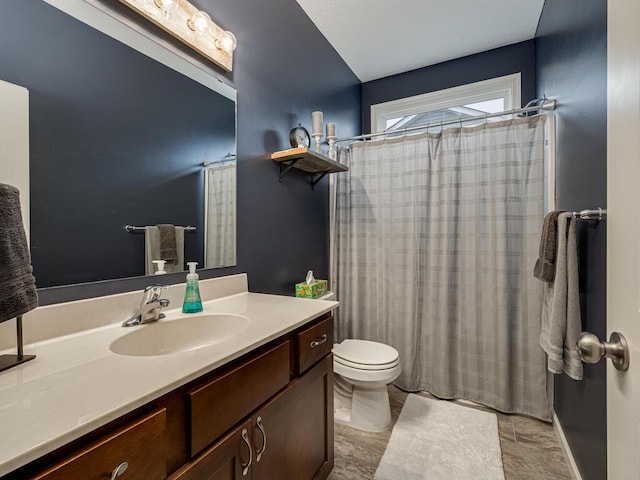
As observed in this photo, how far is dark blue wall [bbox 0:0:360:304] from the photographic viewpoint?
0.90m

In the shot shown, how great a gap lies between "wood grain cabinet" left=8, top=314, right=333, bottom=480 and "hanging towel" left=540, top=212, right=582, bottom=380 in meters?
0.94

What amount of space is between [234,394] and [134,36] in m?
1.31

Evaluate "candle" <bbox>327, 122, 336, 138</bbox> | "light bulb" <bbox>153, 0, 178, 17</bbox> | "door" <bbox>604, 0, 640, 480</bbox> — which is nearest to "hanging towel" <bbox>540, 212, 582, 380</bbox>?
"door" <bbox>604, 0, 640, 480</bbox>

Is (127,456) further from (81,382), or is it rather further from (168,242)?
(168,242)

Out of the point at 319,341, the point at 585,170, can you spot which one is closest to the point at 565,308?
the point at 585,170

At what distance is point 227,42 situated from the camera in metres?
1.48

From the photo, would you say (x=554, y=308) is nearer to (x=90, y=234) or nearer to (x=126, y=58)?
(x=90, y=234)

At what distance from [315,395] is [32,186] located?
3.87 feet

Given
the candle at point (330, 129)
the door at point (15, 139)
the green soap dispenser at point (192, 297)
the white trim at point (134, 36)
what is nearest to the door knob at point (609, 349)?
the green soap dispenser at point (192, 297)

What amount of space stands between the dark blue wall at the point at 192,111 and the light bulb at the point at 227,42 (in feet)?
0.26

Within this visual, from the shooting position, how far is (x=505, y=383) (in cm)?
196

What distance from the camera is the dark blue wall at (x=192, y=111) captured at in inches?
35.5

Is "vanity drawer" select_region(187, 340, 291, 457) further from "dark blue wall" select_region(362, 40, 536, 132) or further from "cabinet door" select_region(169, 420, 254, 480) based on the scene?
"dark blue wall" select_region(362, 40, 536, 132)

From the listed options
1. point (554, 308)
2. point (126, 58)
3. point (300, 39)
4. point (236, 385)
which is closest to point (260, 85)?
point (300, 39)
